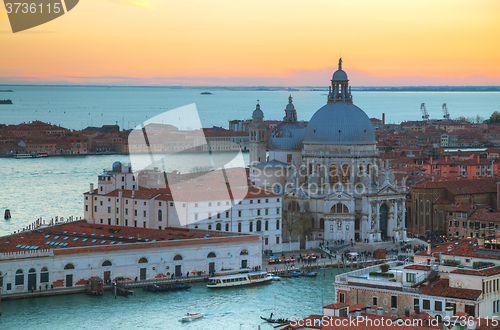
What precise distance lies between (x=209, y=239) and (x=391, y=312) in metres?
14.1

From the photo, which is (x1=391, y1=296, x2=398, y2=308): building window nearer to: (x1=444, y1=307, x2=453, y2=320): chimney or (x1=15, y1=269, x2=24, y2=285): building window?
(x1=444, y1=307, x2=453, y2=320): chimney

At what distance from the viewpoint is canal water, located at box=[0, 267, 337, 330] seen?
27672mm

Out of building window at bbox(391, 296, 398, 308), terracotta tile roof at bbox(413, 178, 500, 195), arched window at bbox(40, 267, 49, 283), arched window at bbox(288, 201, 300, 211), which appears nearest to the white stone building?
arched window at bbox(288, 201, 300, 211)

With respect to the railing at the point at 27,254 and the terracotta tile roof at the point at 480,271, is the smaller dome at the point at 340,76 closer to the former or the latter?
the railing at the point at 27,254

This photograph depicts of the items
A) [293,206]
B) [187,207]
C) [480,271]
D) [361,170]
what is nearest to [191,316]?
[187,207]

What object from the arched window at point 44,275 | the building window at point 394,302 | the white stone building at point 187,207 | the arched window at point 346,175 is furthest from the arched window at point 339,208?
the building window at point 394,302

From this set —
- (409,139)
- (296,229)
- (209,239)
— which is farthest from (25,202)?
(409,139)

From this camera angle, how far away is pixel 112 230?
37.0 metres

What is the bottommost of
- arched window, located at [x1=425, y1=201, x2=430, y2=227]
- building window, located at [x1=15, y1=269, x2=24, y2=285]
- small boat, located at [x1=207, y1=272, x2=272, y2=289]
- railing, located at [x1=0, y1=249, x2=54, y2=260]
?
small boat, located at [x1=207, y1=272, x2=272, y2=289]

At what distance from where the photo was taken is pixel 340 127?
45656mm

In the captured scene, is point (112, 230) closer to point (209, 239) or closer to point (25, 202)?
point (209, 239)

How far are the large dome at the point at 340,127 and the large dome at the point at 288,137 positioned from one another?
1996mm

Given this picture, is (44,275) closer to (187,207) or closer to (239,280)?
(239,280)

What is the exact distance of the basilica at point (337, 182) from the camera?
43250 mm
